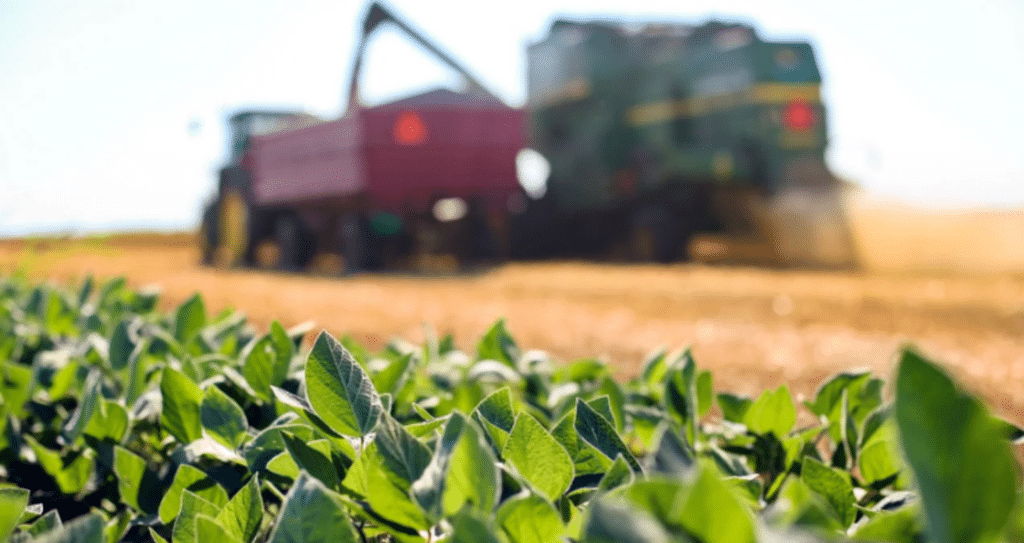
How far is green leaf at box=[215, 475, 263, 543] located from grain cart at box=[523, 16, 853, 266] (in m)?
9.63

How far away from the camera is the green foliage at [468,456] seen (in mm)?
430

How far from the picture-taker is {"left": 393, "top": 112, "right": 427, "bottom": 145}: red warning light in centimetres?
930

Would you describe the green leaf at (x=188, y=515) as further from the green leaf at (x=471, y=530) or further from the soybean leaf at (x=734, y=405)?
the soybean leaf at (x=734, y=405)

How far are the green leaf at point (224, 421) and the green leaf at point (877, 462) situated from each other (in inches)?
26.6

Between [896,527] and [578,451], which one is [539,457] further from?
[896,527]

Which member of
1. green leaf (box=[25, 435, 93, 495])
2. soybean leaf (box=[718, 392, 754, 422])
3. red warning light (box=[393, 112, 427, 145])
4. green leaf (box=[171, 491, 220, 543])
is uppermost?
red warning light (box=[393, 112, 427, 145])

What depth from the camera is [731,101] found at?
1061cm

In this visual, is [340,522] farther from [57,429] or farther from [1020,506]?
[57,429]

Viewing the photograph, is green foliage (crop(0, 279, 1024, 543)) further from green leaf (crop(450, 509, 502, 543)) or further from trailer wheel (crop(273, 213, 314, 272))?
trailer wheel (crop(273, 213, 314, 272))

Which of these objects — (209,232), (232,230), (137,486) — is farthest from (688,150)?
(137,486)

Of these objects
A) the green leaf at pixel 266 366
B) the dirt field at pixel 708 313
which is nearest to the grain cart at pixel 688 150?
the dirt field at pixel 708 313

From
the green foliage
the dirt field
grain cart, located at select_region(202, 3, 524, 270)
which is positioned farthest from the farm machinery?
the green foliage

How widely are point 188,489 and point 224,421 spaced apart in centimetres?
9

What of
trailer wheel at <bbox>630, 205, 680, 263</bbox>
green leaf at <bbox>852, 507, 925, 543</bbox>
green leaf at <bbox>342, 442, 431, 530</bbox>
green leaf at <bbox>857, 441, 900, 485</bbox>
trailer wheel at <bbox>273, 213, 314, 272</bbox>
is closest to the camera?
green leaf at <bbox>852, 507, 925, 543</bbox>
